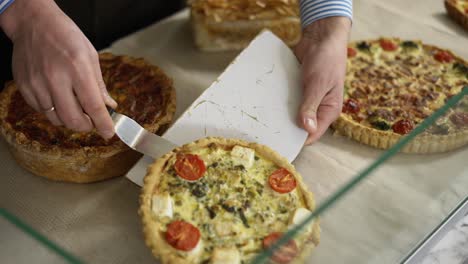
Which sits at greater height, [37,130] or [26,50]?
[26,50]

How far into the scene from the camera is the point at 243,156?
84.0 inches

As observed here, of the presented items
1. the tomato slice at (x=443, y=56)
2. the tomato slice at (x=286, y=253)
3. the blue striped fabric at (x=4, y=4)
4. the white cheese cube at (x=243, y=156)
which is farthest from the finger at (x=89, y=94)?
the tomato slice at (x=443, y=56)

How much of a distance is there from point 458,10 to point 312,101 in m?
1.25

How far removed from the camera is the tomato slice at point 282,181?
79.5 inches

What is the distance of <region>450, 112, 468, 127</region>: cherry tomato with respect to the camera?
1885mm

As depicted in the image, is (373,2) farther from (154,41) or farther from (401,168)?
(401,168)

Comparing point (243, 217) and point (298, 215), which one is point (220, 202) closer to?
point (243, 217)

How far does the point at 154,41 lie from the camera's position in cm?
315

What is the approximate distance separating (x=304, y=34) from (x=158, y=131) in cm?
77

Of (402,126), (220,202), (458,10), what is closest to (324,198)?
(220,202)

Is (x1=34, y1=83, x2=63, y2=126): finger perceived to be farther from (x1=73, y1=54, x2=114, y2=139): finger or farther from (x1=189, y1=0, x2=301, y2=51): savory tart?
(x1=189, y1=0, x2=301, y2=51): savory tart

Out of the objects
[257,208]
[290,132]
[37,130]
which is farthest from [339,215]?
[37,130]

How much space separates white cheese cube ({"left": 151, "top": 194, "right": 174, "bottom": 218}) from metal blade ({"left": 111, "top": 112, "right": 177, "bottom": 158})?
242 mm

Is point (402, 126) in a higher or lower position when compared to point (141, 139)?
lower
